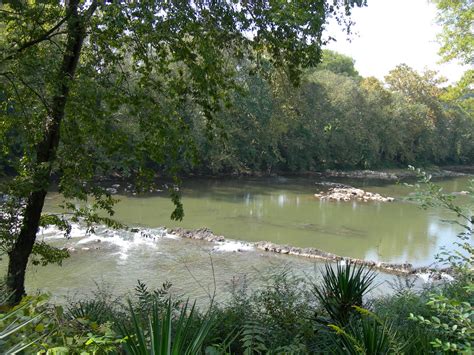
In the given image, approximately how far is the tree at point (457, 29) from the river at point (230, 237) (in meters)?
5.18

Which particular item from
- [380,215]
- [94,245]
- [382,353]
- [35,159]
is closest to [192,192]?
[380,215]

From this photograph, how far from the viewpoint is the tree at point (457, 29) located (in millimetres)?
12828

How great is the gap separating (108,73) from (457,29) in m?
12.3

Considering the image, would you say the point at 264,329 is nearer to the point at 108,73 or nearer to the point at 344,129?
the point at 108,73

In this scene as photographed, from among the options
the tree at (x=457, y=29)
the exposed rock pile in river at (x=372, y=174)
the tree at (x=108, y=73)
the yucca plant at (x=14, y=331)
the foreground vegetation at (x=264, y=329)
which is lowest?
the exposed rock pile in river at (x=372, y=174)

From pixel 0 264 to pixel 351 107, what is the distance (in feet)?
110

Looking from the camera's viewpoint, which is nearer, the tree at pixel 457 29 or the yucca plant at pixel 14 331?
the yucca plant at pixel 14 331

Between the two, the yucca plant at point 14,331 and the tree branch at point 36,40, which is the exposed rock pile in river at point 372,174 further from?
the yucca plant at point 14,331

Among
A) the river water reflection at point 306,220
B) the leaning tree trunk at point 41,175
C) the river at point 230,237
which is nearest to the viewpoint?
the leaning tree trunk at point 41,175

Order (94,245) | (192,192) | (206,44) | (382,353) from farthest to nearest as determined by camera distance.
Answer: (192,192) < (94,245) < (206,44) < (382,353)

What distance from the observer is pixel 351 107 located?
129 ft

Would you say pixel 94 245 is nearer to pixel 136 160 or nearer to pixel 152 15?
pixel 136 160

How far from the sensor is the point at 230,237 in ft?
50.4

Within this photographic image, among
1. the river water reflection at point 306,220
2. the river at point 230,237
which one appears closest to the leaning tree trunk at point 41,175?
the river at point 230,237
